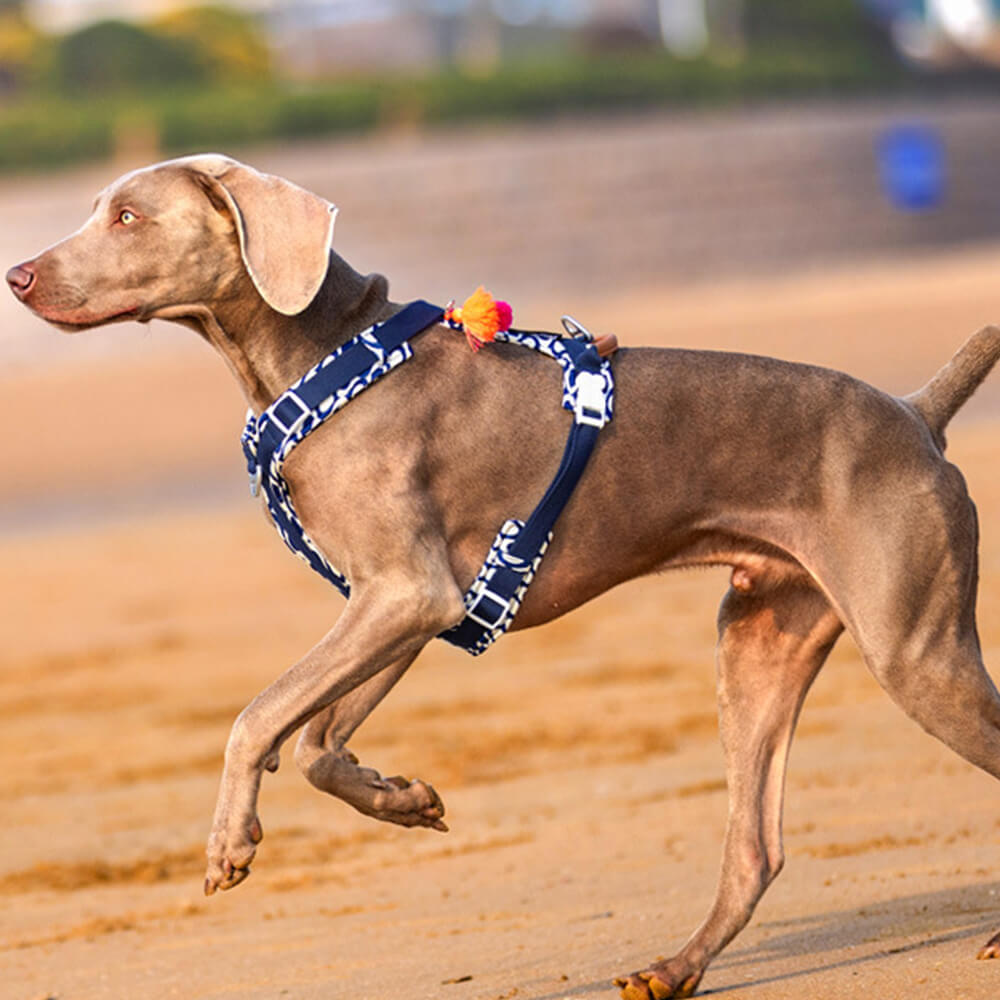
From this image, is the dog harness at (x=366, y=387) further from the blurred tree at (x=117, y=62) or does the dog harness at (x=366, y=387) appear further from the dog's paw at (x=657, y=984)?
the blurred tree at (x=117, y=62)

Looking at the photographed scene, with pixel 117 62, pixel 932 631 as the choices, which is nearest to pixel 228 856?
pixel 932 631

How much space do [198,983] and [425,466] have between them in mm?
1649

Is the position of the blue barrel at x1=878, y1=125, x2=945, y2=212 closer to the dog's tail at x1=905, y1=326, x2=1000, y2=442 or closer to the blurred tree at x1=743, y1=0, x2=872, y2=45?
the blurred tree at x1=743, y1=0, x2=872, y2=45

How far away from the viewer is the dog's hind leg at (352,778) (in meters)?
5.12

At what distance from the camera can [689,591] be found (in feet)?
37.4

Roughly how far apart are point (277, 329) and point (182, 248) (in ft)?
0.99

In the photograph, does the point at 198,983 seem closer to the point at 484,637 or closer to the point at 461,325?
the point at 484,637

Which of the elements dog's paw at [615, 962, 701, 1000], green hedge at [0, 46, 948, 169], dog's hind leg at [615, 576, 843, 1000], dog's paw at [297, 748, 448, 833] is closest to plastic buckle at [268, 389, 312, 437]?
dog's paw at [297, 748, 448, 833]

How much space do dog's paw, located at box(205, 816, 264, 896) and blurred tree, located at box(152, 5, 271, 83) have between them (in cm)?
3735

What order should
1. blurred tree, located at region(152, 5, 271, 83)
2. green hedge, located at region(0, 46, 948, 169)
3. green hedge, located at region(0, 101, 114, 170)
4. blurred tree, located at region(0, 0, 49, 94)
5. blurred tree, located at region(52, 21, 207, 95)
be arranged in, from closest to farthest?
green hedge, located at region(0, 101, 114, 170) < green hedge, located at region(0, 46, 948, 169) < blurred tree, located at region(52, 21, 207, 95) < blurred tree, located at region(0, 0, 49, 94) < blurred tree, located at region(152, 5, 271, 83)

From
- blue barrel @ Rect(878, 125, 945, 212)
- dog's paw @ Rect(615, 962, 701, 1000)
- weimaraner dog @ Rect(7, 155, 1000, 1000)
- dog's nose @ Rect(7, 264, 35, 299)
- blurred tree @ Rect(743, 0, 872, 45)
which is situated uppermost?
dog's nose @ Rect(7, 264, 35, 299)

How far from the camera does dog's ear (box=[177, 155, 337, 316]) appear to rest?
4.82 metres

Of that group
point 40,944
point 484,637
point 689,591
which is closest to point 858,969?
point 484,637

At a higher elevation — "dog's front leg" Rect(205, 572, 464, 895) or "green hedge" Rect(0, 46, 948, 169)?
"dog's front leg" Rect(205, 572, 464, 895)
